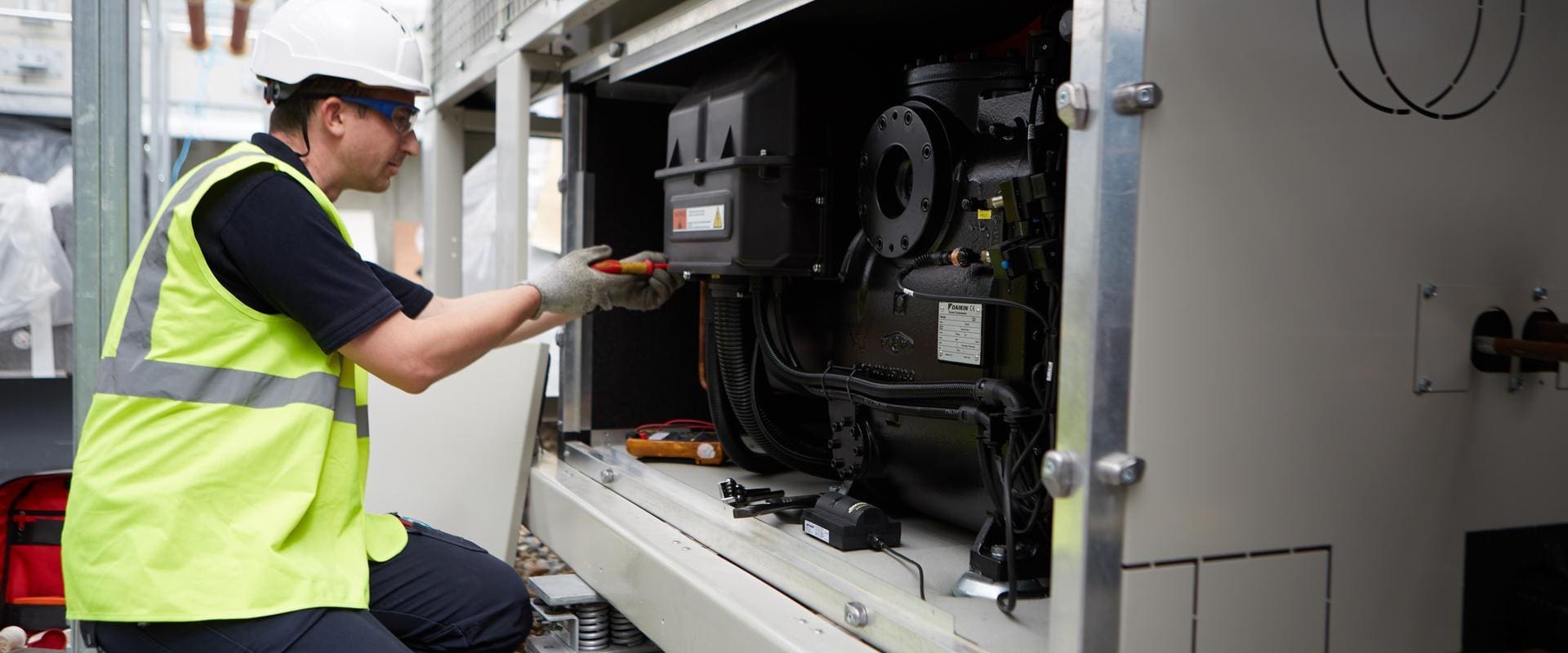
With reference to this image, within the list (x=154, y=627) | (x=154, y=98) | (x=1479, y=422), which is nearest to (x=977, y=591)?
(x=1479, y=422)

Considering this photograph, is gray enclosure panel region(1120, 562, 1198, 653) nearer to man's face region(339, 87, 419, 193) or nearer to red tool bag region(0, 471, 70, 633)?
man's face region(339, 87, 419, 193)

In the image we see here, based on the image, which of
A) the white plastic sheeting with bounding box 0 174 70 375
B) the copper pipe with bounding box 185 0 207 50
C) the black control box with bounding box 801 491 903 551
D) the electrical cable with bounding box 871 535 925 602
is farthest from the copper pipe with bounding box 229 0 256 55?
the electrical cable with bounding box 871 535 925 602

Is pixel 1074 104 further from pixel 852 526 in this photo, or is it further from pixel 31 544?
pixel 31 544

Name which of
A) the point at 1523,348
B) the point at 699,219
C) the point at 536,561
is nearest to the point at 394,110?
the point at 699,219

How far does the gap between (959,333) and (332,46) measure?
3.67 ft

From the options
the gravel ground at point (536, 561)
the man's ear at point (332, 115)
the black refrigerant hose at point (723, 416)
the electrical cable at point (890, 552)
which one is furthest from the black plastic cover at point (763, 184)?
the gravel ground at point (536, 561)

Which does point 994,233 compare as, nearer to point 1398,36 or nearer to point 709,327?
point 1398,36

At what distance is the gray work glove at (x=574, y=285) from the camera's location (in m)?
2.11

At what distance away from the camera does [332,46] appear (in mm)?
1842

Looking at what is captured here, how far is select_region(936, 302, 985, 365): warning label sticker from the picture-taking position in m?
1.67

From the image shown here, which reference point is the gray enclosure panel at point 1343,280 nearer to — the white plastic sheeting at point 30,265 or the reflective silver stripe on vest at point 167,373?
the reflective silver stripe on vest at point 167,373

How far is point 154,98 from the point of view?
373 cm

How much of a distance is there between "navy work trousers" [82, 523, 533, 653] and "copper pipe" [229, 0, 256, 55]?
129 inches

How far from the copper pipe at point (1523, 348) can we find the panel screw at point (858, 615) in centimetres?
78
